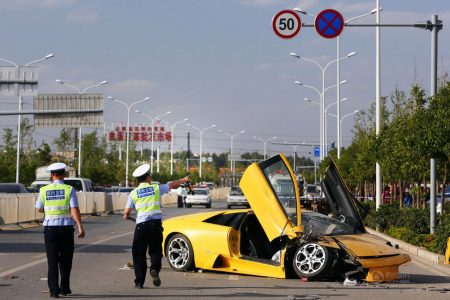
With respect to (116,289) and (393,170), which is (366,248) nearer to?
(116,289)

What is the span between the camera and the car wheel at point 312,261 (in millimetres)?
13977

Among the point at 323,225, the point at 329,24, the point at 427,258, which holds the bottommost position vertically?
the point at 427,258

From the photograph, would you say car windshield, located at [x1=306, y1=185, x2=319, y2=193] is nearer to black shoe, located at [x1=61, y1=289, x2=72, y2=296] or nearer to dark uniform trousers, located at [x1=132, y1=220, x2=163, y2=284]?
dark uniform trousers, located at [x1=132, y1=220, x2=163, y2=284]

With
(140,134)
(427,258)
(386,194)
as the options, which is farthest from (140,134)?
(427,258)

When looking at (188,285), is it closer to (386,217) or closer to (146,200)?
(146,200)

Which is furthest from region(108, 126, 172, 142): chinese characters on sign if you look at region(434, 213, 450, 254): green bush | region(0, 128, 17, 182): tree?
region(434, 213, 450, 254): green bush

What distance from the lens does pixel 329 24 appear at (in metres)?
22.9

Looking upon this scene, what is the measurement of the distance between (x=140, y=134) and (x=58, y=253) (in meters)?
105

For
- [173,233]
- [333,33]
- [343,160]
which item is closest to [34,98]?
[343,160]

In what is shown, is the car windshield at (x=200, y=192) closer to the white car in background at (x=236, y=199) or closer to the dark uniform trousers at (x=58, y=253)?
the white car in background at (x=236, y=199)

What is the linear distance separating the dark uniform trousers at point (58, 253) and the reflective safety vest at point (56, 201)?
0.16 m

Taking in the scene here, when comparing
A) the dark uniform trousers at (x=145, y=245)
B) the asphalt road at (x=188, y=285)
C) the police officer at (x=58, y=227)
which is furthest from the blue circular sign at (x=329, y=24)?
the police officer at (x=58, y=227)

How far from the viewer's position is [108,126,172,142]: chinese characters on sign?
108850mm

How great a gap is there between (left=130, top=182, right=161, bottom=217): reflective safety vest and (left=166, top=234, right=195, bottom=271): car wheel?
2.51m
